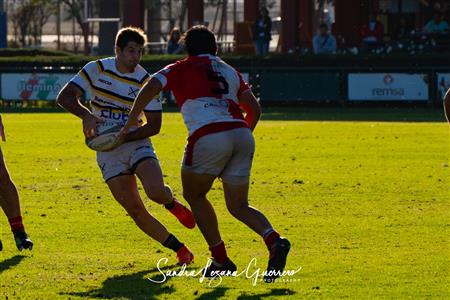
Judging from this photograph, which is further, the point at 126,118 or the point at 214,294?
the point at 126,118

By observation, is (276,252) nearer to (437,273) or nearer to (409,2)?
(437,273)

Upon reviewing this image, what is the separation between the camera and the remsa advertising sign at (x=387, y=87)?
36.3m

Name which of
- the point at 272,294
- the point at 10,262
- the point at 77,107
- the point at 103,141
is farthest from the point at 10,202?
the point at 272,294

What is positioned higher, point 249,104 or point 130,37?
point 130,37

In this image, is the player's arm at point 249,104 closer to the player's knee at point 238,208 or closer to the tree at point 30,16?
the player's knee at point 238,208

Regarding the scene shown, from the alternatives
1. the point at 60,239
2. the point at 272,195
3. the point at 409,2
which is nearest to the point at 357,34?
the point at 409,2

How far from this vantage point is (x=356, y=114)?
113 ft

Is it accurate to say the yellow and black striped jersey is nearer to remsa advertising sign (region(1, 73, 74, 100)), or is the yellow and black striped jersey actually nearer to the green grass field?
the green grass field

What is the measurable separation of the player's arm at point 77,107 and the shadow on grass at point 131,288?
1.19 m

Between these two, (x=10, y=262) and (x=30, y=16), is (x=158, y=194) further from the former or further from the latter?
(x=30, y=16)

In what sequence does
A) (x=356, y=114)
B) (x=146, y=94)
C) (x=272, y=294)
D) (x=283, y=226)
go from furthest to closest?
(x=356, y=114)
(x=283, y=226)
(x=146, y=94)
(x=272, y=294)

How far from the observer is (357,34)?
1943 inches

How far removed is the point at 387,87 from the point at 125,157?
26029 millimetres

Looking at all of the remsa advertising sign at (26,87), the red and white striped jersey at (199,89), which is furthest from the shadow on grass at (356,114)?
the red and white striped jersey at (199,89)
